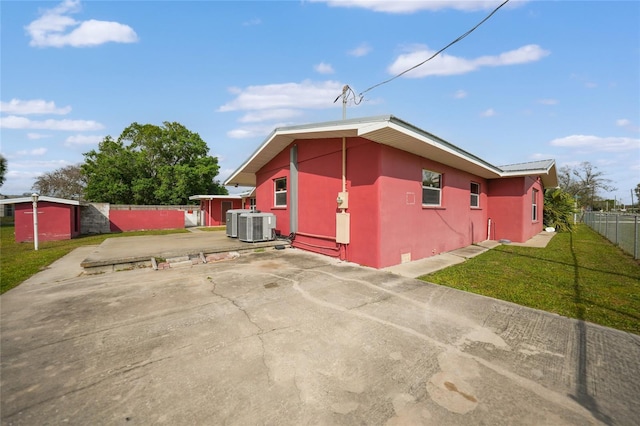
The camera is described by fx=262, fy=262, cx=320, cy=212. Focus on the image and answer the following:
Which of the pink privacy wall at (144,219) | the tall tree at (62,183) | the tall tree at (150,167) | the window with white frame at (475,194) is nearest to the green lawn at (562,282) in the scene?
the window with white frame at (475,194)

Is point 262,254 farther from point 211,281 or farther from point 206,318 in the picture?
point 206,318

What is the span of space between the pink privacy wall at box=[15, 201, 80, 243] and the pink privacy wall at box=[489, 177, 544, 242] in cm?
2253

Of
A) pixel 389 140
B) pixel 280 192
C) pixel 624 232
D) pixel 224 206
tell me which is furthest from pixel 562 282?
pixel 224 206

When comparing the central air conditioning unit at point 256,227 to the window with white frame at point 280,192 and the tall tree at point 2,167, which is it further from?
the tall tree at point 2,167

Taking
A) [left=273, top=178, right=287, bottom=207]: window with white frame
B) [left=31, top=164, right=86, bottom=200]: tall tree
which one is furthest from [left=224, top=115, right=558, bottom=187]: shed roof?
[left=31, top=164, right=86, bottom=200]: tall tree

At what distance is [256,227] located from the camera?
939 cm

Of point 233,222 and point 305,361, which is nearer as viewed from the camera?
point 305,361

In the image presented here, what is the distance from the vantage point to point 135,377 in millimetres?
2424

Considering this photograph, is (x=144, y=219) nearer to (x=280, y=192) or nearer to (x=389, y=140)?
(x=280, y=192)

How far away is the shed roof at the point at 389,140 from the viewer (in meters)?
5.73

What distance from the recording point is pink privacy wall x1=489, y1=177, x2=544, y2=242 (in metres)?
11.6

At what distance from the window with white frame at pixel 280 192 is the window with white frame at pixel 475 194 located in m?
8.00

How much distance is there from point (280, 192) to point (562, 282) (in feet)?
28.5

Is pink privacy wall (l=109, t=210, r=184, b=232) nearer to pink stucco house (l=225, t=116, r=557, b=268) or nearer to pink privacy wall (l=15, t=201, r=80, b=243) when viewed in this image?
pink privacy wall (l=15, t=201, r=80, b=243)
